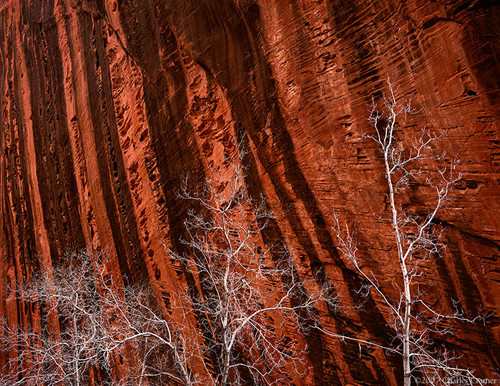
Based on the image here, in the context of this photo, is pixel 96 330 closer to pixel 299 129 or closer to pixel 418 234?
pixel 299 129

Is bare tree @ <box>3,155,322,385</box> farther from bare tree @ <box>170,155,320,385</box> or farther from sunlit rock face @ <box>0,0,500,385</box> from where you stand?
sunlit rock face @ <box>0,0,500,385</box>

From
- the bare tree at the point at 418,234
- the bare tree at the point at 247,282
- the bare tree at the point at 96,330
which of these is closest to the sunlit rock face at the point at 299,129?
the bare tree at the point at 418,234

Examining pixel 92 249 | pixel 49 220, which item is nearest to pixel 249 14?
pixel 92 249

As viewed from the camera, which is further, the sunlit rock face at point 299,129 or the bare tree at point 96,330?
the bare tree at point 96,330

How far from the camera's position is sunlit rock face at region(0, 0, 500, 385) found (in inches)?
148

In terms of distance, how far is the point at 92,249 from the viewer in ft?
25.6

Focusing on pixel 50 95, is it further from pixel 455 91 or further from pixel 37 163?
pixel 455 91

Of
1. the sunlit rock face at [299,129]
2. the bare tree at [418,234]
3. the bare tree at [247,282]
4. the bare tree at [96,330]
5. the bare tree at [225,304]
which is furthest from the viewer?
the bare tree at [96,330]

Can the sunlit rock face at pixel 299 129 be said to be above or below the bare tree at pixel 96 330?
above

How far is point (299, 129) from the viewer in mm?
4789

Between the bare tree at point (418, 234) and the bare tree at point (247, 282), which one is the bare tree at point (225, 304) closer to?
the bare tree at point (247, 282)

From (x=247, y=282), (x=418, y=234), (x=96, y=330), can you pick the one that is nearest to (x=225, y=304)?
(x=247, y=282)

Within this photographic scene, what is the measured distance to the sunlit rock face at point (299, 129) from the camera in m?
3.76

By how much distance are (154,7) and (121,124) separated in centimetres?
206
